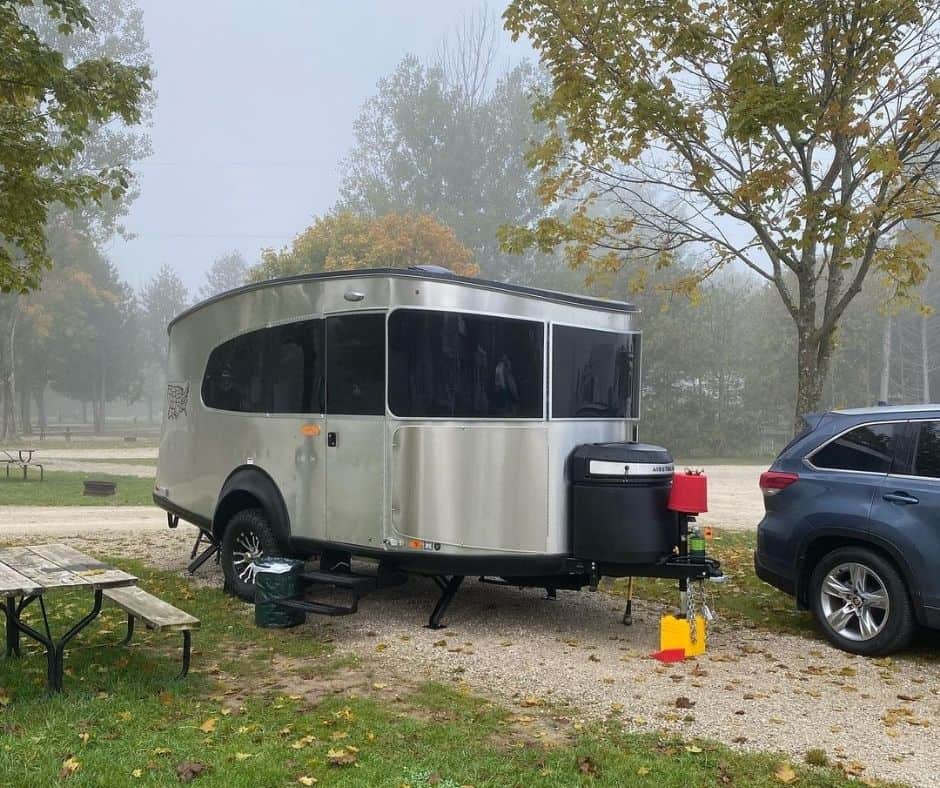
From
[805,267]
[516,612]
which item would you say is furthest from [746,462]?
[516,612]

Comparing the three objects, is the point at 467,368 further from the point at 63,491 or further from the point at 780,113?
the point at 63,491

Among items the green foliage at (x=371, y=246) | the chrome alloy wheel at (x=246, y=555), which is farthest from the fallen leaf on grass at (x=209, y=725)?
the green foliage at (x=371, y=246)

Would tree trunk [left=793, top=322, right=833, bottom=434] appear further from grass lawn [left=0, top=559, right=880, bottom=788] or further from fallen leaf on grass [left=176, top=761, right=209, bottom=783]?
fallen leaf on grass [left=176, top=761, right=209, bottom=783]

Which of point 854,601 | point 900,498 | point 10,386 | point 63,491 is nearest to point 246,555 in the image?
point 854,601

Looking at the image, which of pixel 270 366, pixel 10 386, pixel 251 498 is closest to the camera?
pixel 270 366

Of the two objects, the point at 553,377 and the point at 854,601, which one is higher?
the point at 553,377

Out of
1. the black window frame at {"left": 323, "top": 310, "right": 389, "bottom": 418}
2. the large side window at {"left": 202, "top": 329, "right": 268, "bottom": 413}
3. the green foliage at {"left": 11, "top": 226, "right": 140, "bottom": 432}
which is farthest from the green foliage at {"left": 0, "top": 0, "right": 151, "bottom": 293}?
the green foliage at {"left": 11, "top": 226, "right": 140, "bottom": 432}

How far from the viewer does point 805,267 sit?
9977 mm

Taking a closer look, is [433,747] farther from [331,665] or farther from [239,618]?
[239,618]

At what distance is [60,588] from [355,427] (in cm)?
249

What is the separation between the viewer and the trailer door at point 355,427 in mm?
6785

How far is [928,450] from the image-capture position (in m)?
6.18

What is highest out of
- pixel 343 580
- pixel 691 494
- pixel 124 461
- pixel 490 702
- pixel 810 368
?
pixel 810 368

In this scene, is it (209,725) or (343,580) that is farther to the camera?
(343,580)
